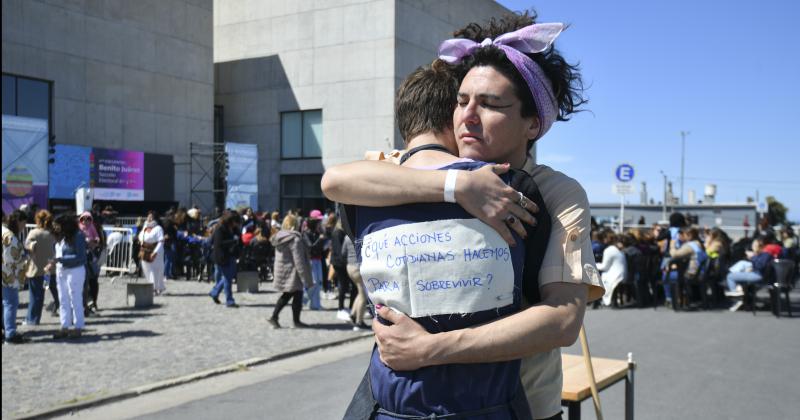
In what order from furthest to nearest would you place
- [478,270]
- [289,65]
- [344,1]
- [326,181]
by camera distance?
[289,65] < [344,1] < [326,181] < [478,270]

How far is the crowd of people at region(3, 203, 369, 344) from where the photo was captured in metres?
9.10

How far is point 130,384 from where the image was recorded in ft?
22.3

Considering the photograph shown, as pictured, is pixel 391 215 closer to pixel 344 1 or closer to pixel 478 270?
pixel 478 270

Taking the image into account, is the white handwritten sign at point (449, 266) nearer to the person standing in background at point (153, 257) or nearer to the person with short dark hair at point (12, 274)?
the person with short dark hair at point (12, 274)

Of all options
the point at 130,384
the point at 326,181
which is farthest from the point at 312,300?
the point at 326,181

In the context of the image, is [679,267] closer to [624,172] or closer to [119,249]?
[624,172]

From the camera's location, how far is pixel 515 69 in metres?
1.70

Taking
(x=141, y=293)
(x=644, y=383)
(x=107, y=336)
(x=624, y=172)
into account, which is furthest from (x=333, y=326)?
(x=624, y=172)

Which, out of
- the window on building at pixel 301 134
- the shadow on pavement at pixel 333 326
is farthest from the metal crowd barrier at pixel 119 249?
A: the window on building at pixel 301 134

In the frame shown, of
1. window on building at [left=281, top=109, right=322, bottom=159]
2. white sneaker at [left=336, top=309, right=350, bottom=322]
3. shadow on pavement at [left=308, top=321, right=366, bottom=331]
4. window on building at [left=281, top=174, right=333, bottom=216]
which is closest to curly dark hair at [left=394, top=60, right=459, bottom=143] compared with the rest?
shadow on pavement at [left=308, top=321, right=366, bottom=331]

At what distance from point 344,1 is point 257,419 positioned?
92.5 feet

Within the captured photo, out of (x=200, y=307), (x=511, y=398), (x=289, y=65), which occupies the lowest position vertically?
(x=200, y=307)

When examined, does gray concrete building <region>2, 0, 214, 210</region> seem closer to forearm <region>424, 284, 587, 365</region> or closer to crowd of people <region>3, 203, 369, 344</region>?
crowd of people <region>3, 203, 369, 344</region>

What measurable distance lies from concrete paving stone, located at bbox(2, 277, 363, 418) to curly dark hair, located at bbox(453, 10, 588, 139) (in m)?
5.79
